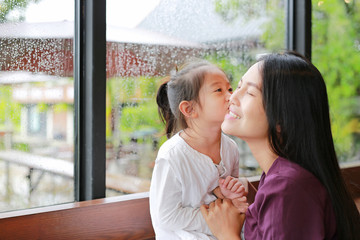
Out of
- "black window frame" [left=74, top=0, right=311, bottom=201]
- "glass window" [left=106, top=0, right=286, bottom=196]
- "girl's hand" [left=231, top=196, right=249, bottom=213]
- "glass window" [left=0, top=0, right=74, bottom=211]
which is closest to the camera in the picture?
"girl's hand" [left=231, top=196, right=249, bottom=213]

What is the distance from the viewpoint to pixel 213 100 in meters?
1.42

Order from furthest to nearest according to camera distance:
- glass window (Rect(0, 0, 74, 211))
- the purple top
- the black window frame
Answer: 1. the black window frame
2. glass window (Rect(0, 0, 74, 211))
3. the purple top

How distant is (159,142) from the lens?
2021mm

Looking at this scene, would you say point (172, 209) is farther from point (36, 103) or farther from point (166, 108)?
point (36, 103)

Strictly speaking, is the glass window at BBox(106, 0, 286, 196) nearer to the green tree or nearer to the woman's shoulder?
the green tree

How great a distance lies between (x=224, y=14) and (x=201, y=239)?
1.43 meters

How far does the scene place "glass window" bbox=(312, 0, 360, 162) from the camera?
9.33ft

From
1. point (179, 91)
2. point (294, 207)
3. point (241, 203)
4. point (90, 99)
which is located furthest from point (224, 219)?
point (90, 99)

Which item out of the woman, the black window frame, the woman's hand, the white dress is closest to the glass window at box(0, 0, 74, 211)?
the black window frame

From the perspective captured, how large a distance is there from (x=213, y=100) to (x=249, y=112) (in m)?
0.29

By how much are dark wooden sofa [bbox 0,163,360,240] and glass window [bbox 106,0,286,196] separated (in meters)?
0.18

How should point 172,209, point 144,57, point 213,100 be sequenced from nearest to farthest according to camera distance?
point 172,209 < point 213,100 < point 144,57

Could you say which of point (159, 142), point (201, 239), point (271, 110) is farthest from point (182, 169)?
point (159, 142)

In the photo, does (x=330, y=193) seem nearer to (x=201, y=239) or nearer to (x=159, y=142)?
(x=201, y=239)
